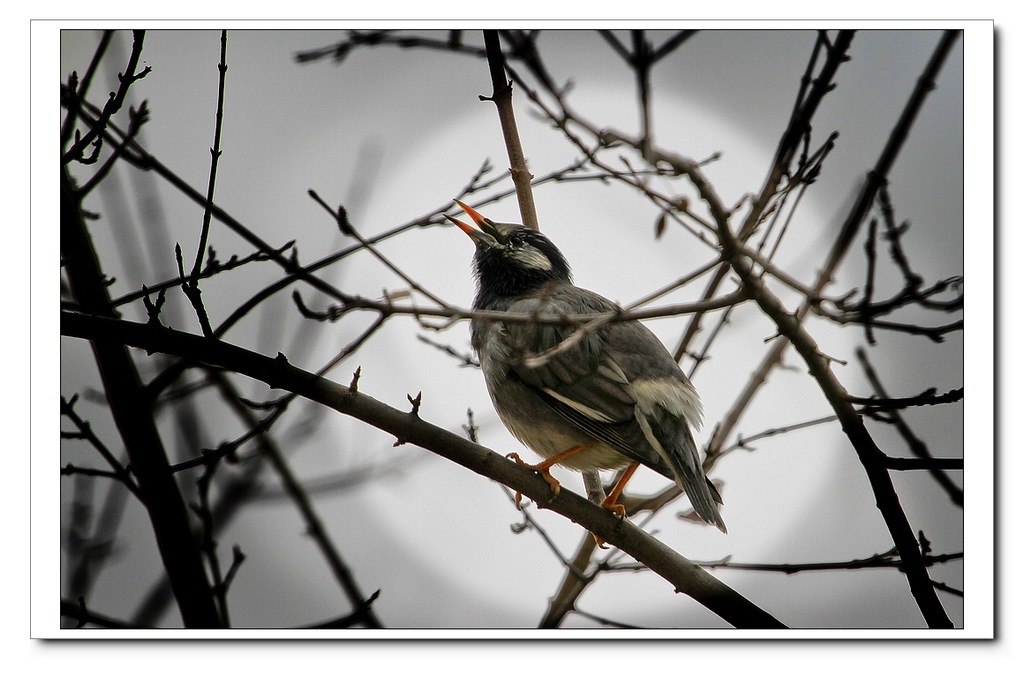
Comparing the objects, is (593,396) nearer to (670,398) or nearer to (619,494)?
(670,398)

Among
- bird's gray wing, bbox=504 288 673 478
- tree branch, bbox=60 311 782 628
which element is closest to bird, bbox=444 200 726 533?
bird's gray wing, bbox=504 288 673 478

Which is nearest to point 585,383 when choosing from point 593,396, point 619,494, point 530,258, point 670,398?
point 593,396

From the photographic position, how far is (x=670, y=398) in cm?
245

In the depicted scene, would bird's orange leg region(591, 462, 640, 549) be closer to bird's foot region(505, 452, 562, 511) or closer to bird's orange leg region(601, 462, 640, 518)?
bird's orange leg region(601, 462, 640, 518)

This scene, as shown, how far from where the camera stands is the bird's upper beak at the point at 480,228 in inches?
104

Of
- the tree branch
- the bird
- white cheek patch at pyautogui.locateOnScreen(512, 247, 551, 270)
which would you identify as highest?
white cheek patch at pyautogui.locateOnScreen(512, 247, 551, 270)

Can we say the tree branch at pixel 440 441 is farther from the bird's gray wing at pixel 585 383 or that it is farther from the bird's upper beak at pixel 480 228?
the bird's upper beak at pixel 480 228

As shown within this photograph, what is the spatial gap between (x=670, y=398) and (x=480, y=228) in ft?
2.62

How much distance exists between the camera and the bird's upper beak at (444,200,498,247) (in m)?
2.64

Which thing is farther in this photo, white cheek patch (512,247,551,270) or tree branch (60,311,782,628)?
white cheek patch (512,247,551,270)

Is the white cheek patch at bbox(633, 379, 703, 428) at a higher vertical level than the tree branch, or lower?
higher
